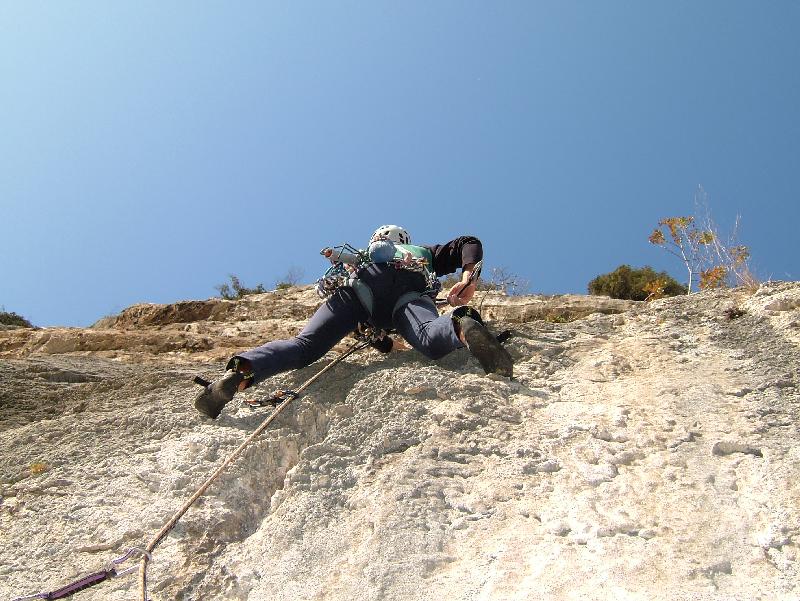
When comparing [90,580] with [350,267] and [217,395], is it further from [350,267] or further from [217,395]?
[350,267]

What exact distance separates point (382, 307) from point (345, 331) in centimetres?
33

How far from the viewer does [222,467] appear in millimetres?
3760

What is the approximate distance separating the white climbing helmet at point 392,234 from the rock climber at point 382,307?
2.1 inches

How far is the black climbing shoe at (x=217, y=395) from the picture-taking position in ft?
14.4

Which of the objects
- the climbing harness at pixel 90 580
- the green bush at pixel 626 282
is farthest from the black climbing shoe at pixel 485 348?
the green bush at pixel 626 282

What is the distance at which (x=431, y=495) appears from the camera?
342cm

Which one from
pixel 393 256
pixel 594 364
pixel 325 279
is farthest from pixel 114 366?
pixel 594 364

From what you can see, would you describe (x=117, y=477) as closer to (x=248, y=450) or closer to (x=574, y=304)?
(x=248, y=450)

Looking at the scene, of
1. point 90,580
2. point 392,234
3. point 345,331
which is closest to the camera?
point 90,580

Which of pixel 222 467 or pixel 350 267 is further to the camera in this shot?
pixel 350 267

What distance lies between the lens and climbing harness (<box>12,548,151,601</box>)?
3197 millimetres

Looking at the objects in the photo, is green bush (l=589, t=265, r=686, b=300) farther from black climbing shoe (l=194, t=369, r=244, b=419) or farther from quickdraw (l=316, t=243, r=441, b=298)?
black climbing shoe (l=194, t=369, r=244, b=419)

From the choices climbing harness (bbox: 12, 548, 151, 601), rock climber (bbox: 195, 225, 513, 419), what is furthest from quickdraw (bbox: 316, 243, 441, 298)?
climbing harness (bbox: 12, 548, 151, 601)

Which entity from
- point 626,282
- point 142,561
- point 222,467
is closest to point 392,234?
point 222,467
